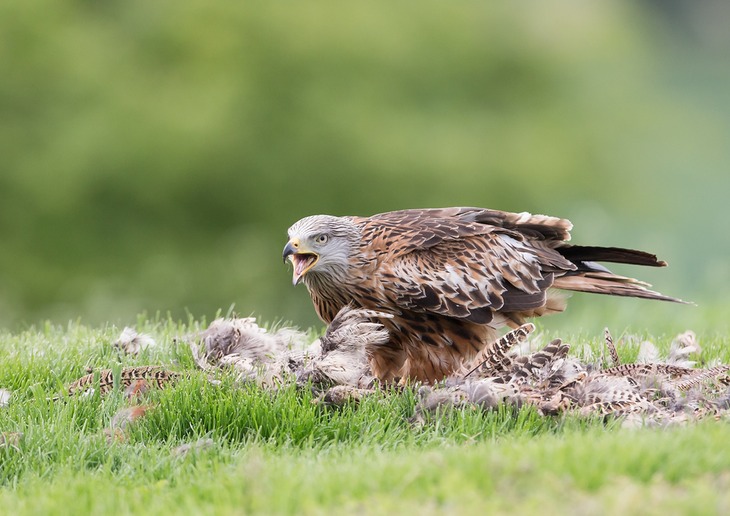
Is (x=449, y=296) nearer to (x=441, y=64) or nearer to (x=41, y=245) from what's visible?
(x=41, y=245)

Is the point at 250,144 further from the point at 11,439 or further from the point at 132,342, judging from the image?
the point at 11,439

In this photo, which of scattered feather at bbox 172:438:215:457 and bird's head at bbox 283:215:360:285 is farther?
bird's head at bbox 283:215:360:285

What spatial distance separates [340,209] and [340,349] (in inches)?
447

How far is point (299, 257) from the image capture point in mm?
6086

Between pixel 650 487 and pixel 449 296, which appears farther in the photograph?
pixel 449 296

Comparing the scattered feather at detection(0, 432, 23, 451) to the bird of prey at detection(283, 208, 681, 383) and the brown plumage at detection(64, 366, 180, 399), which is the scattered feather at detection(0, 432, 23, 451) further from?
the bird of prey at detection(283, 208, 681, 383)

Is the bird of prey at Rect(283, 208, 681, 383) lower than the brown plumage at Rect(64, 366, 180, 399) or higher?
higher

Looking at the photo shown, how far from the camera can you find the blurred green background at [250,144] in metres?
15.8

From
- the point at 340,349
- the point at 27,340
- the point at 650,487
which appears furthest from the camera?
the point at 27,340

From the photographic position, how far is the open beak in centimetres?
591

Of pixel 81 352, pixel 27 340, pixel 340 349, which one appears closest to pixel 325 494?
pixel 340 349

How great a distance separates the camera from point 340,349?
17.9ft

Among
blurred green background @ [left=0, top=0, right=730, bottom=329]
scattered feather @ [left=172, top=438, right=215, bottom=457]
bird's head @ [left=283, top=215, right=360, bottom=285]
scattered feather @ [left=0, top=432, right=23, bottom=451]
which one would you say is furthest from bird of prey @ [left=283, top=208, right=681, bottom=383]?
blurred green background @ [left=0, top=0, right=730, bottom=329]

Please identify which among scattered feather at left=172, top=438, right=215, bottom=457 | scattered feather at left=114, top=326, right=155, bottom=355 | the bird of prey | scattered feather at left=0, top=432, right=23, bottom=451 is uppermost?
the bird of prey
